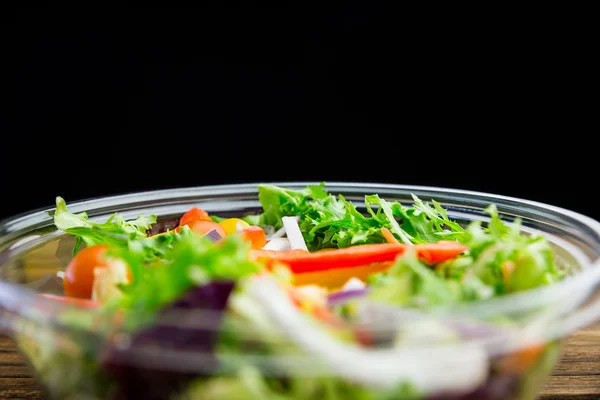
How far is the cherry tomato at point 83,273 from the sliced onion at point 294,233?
1.78ft

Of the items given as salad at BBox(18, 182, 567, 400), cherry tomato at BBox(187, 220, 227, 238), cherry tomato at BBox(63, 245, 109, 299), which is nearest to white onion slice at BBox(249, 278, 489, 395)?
salad at BBox(18, 182, 567, 400)

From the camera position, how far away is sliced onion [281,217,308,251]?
6.34ft

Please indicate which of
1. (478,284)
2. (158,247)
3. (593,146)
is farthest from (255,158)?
→ (478,284)

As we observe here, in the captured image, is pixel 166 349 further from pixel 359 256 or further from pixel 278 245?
pixel 278 245

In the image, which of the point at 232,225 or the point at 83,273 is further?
the point at 232,225

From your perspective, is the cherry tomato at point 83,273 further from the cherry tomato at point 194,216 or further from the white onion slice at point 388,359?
the white onion slice at point 388,359

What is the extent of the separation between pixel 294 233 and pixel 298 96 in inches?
94.3

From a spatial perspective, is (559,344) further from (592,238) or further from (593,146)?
(593,146)

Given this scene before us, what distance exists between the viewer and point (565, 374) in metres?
1.79

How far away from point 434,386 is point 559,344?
0.39m

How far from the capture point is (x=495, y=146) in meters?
4.31

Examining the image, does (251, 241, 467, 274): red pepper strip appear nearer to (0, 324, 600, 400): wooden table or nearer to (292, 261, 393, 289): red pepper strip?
(292, 261, 393, 289): red pepper strip

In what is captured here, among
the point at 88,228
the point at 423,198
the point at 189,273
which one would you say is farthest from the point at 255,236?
the point at 189,273

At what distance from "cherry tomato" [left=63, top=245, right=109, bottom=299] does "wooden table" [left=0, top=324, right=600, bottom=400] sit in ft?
0.96
